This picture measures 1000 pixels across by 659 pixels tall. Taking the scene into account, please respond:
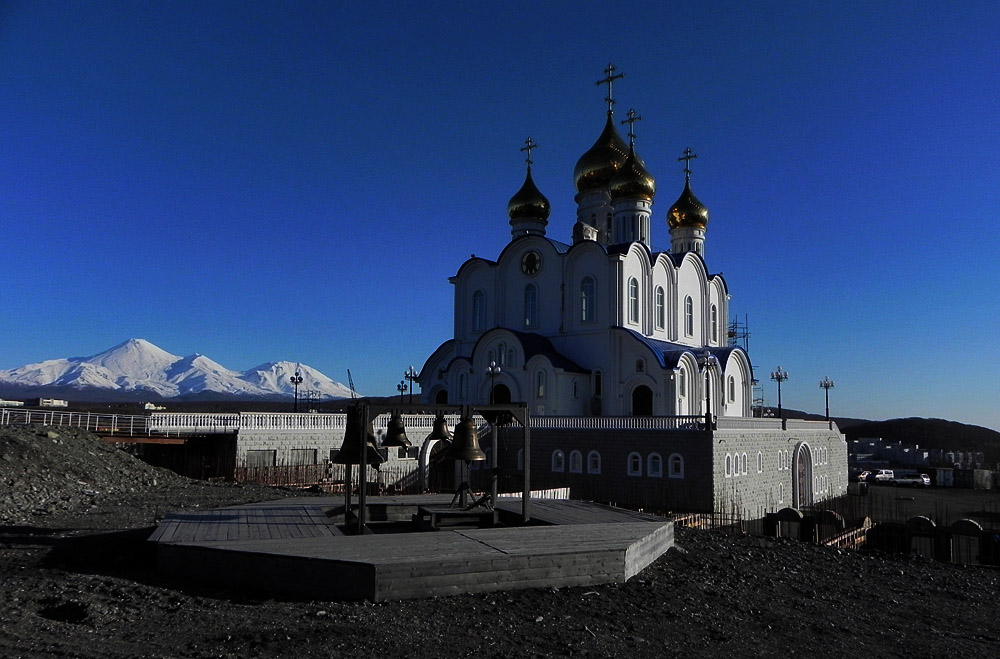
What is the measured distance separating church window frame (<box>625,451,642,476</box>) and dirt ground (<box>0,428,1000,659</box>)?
1300 cm

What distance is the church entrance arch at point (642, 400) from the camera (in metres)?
Answer: 33.3

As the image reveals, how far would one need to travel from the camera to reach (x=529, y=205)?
41.2 meters

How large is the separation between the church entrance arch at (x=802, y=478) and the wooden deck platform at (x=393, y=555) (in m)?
22.2

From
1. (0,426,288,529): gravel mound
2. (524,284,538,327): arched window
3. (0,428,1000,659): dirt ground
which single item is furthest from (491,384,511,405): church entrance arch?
(0,428,1000,659): dirt ground

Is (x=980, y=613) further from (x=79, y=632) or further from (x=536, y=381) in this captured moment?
(x=536, y=381)

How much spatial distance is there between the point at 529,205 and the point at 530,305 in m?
6.65

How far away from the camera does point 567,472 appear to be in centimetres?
2811

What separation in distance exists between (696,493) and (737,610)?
16028 millimetres

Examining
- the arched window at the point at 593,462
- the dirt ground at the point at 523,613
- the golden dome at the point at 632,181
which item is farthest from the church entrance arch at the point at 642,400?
the dirt ground at the point at 523,613

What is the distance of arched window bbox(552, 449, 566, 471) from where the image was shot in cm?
2831

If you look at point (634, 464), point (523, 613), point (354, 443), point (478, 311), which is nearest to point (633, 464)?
point (634, 464)

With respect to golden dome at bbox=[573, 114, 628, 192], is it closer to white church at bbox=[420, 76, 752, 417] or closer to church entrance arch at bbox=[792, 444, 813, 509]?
white church at bbox=[420, 76, 752, 417]

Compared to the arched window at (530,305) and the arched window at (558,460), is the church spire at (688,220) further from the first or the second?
the arched window at (558,460)

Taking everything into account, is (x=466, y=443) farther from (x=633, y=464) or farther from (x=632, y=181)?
(x=632, y=181)
